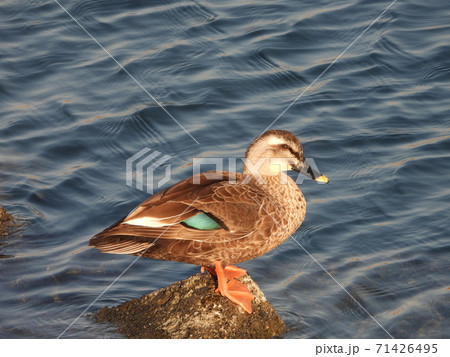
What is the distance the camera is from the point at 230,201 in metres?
5.24

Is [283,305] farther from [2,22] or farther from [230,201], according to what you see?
[2,22]

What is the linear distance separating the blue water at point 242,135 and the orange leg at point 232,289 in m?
0.63

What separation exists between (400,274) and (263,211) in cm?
190

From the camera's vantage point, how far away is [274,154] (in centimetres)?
572

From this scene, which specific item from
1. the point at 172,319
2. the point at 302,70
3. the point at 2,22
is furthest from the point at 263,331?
the point at 2,22

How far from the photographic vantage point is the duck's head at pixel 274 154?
564 centimetres

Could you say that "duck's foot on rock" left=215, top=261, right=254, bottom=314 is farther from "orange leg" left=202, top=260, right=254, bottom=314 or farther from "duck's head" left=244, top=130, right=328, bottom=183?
"duck's head" left=244, top=130, right=328, bottom=183

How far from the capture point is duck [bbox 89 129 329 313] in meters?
5.06

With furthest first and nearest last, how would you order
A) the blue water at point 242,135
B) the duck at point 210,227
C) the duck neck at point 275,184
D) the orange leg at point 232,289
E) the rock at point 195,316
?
the blue water at point 242,135, the duck neck at point 275,184, the duck at point 210,227, the orange leg at point 232,289, the rock at point 195,316

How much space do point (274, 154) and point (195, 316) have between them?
1.53 metres

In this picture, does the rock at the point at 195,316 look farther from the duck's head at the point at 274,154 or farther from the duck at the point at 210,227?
the duck's head at the point at 274,154

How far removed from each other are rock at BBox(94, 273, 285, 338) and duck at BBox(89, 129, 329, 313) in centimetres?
9

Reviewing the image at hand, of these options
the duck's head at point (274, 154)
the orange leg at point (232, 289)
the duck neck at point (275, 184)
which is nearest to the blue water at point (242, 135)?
the orange leg at point (232, 289)

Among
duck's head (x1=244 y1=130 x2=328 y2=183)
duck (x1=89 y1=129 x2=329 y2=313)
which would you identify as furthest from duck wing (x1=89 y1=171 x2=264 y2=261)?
duck's head (x1=244 y1=130 x2=328 y2=183)
